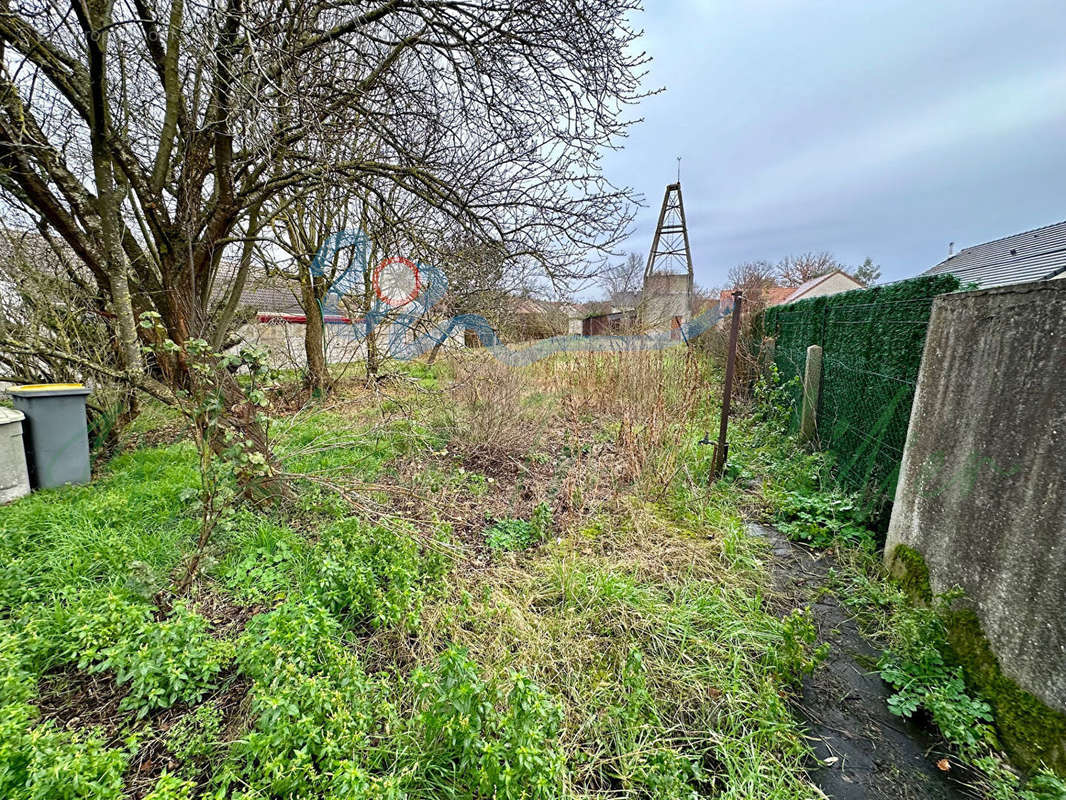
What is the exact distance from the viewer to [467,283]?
15.1 feet

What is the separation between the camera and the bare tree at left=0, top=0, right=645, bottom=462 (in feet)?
9.37

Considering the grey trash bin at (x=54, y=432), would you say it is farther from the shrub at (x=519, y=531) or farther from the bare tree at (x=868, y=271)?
the bare tree at (x=868, y=271)

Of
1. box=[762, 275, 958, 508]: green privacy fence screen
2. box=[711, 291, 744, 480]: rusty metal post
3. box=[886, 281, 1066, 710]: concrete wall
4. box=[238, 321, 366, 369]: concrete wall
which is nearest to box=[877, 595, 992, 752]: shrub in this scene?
box=[886, 281, 1066, 710]: concrete wall

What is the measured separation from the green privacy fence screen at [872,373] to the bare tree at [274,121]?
2468 mm

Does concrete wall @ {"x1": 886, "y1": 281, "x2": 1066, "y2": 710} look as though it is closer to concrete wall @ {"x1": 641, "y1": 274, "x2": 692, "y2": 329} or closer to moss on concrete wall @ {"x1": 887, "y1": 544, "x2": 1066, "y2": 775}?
moss on concrete wall @ {"x1": 887, "y1": 544, "x2": 1066, "y2": 775}

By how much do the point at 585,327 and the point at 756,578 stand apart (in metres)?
13.1

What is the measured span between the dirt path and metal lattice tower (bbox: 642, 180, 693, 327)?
439 inches

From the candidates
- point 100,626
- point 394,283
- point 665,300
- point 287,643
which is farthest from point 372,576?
point 665,300

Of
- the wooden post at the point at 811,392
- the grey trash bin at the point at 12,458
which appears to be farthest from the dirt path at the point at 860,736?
the grey trash bin at the point at 12,458

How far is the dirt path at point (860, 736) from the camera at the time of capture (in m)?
1.58

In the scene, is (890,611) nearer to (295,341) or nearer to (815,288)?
(295,341)

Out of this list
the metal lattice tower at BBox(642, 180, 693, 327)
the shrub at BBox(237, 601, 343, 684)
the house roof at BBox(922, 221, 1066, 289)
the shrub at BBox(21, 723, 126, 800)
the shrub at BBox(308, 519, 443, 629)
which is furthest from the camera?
the metal lattice tower at BBox(642, 180, 693, 327)

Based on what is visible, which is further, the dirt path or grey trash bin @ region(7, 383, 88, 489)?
grey trash bin @ region(7, 383, 88, 489)

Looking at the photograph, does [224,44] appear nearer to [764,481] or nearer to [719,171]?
[764,481]
